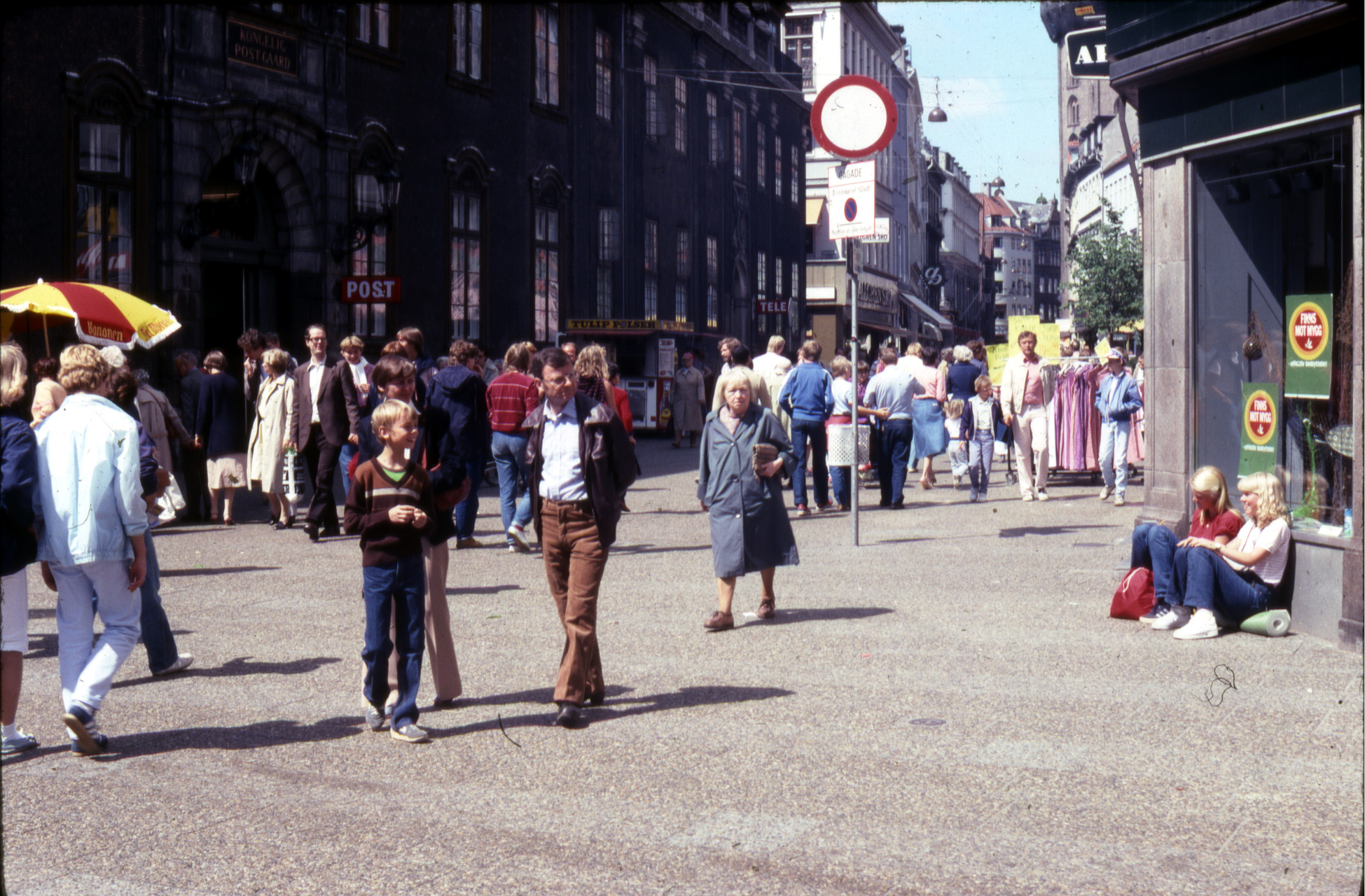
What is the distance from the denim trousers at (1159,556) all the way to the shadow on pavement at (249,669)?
15.7 ft

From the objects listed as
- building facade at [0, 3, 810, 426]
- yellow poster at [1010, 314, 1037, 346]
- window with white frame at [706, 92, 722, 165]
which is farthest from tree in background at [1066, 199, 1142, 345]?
yellow poster at [1010, 314, 1037, 346]

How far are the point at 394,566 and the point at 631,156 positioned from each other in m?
28.5

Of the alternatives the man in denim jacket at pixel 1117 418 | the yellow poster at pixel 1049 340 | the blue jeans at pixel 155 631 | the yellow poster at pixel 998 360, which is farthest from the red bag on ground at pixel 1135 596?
the yellow poster at pixel 1049 340

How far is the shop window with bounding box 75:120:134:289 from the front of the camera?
17594 millimetres

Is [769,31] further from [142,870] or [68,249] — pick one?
[142,870]

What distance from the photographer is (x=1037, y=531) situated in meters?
14.1

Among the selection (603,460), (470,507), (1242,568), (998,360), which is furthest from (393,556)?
(998,360)

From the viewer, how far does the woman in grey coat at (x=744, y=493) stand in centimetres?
915

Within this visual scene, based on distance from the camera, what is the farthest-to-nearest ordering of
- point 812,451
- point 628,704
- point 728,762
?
point 812,451, point 628,704, point 728,762

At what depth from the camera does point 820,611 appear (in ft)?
31.8

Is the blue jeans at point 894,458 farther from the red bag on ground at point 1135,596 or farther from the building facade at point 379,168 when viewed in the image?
the building facade at point 379,168

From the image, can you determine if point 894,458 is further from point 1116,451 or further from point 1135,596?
point 1135,596

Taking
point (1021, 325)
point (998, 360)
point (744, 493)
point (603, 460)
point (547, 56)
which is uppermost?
point (547, 56)

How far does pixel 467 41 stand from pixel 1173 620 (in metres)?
20.3
